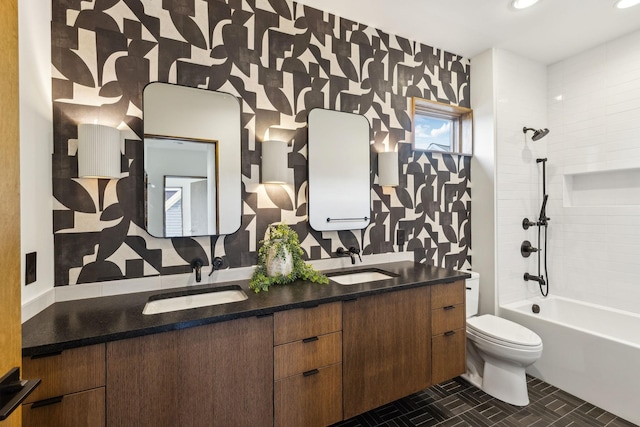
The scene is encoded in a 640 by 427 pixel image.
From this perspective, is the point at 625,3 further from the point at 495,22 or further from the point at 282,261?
the point at 282,261

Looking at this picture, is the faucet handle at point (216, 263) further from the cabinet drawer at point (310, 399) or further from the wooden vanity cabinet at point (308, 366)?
the cabinet drawer at point (310, 399)

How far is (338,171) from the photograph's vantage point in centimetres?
232

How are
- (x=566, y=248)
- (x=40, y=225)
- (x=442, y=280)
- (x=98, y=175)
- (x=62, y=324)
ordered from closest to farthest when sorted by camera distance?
1. (x=62, y=324)
2. (x=40, y=225)
3. (x=98, y=175)
4. (x=442, y=280)
5. (x=566, y=248)

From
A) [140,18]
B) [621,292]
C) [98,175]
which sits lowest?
[621,292]

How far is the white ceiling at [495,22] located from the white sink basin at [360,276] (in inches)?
76.0

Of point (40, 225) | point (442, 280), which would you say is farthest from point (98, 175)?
point (442, 280)

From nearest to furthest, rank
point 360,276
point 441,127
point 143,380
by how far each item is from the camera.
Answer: point 143,380 → point 360,276 → point 441,127

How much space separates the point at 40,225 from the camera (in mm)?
1443

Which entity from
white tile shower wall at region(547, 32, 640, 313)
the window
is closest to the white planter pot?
the window

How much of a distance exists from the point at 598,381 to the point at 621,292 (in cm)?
93

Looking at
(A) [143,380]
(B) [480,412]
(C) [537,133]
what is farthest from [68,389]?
(C) [537,133]

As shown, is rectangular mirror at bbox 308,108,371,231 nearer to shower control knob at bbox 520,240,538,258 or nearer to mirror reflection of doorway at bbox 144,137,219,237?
mirror reflection of doorway at bbox 144,137,219,237

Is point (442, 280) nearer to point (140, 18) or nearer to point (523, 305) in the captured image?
point (523, 305)

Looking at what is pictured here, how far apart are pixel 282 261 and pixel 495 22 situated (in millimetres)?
2453
